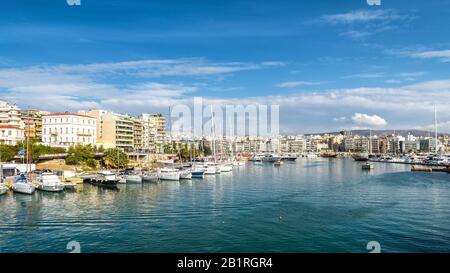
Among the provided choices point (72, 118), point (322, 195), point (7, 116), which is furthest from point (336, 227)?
point (7, 116)

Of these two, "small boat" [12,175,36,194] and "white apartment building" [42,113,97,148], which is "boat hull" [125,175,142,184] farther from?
"white apartment building" [42,113,97,148]

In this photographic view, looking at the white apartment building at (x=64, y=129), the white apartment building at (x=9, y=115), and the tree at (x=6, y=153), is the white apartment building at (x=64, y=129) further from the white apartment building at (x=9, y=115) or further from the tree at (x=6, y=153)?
the tree at (x=6, y=153)

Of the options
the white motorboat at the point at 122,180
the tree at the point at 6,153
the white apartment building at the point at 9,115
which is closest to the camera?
the white motorboat at the point at 122,180

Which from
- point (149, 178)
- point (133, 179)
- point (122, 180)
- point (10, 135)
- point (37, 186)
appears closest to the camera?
point (37, 186)

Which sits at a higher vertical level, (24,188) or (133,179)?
(24,188)

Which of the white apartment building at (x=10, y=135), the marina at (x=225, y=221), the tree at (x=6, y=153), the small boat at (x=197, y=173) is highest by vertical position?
the white apartment building at (x=10, y=135)

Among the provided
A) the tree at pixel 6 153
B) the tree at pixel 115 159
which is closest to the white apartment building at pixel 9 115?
the tree at pixel 6 153

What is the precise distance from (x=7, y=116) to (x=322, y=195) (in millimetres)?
39321

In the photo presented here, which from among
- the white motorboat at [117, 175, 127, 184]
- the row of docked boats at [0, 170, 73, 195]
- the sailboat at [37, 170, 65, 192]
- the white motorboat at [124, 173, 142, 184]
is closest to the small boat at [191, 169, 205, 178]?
the white motorboat at [124, 173, 142, 184]

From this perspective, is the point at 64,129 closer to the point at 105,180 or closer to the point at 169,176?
the point at 169,176

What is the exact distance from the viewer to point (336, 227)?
468 inches

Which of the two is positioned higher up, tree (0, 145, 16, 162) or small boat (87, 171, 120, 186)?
tree (0, 145, 16, 162)

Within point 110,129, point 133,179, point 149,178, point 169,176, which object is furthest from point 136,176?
point 110,129

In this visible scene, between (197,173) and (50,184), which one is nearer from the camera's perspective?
(50,184)
